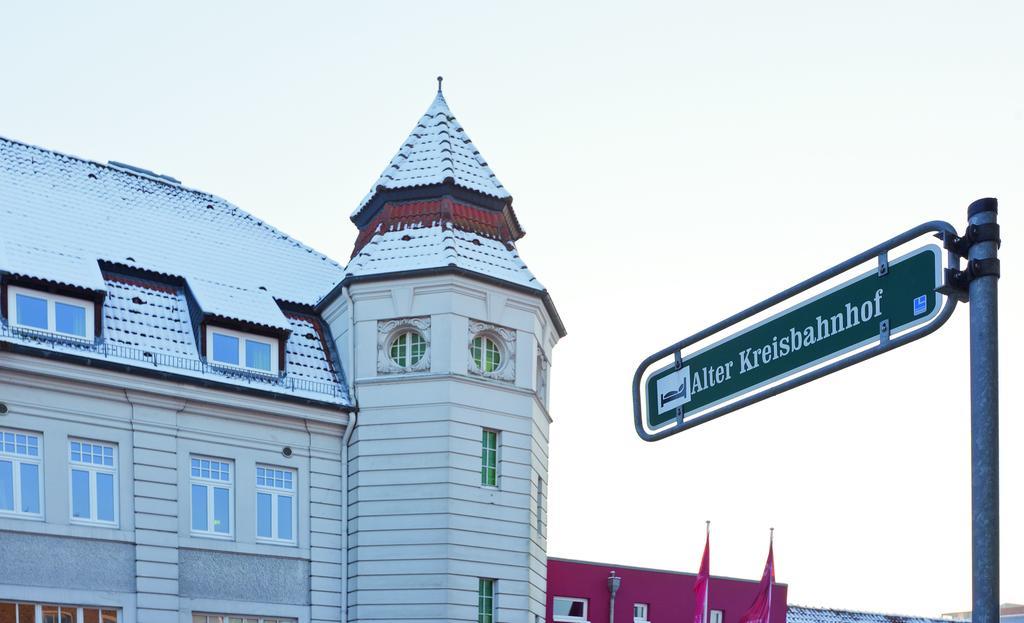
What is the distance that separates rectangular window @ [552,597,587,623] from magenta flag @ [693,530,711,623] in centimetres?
305

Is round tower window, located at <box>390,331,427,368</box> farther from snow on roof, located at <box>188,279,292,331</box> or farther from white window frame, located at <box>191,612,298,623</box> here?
white window frame, located at <box>191,612,298,623</box>

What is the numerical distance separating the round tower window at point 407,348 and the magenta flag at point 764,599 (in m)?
13.7

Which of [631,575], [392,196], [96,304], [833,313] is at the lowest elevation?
[631,575]

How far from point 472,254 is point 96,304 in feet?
26.3

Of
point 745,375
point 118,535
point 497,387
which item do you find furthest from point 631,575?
point 745,375

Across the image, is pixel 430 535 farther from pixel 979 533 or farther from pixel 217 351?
pixel 979 533

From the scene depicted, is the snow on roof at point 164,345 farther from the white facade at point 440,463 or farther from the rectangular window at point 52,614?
the rectangular window at point 52,614

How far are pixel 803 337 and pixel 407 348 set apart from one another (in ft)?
71.8

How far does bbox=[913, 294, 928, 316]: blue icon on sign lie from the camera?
560 cm

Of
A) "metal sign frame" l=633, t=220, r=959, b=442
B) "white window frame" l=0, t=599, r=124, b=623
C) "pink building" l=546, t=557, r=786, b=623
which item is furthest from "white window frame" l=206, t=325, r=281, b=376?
"metal sign frame" l=633, t=220, r=959, b=442

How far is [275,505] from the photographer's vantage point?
26594 millimetres

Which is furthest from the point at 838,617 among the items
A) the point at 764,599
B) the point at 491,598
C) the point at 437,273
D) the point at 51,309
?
the point at 51,309

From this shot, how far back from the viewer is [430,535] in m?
26.4

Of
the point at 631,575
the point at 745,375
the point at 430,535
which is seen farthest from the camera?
the point at 631,575
